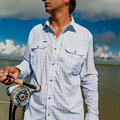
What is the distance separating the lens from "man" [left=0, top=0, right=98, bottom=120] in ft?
5.09

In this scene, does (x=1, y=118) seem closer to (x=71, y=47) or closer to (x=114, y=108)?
(x=71, y=47)

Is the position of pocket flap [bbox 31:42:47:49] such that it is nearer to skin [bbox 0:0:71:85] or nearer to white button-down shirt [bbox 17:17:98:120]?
white button-down shirt [bbox 17:17:98:120]

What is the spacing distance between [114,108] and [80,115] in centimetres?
670

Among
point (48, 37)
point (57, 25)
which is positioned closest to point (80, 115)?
point (48, 37)

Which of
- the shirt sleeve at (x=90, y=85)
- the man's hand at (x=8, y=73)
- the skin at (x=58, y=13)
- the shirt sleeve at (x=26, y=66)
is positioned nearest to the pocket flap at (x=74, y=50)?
the shirt sleeve at (x=90, y=85)

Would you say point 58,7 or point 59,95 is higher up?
point 58,7

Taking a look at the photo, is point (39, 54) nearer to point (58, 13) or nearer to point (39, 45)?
point (39, 45)

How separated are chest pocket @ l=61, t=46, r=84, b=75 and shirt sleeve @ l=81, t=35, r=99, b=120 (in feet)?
0.42

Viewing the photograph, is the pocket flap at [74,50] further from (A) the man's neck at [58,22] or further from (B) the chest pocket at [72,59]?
(A) the man's neck at [58,22]

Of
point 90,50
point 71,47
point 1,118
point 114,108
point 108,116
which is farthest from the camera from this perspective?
point 114,108

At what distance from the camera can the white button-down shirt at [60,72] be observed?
1.55 metres

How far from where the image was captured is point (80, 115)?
1638 mm

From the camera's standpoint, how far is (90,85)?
1.71 metres

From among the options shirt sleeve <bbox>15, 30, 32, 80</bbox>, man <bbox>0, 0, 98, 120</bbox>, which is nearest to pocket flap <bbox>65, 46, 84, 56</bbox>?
man <bbox>0, 0, 98, 120</bbox>
